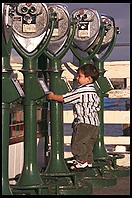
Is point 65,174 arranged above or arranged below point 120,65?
below

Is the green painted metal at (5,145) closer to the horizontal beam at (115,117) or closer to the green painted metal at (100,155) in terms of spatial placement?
the green painted metal at (100,155)

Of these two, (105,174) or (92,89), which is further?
(105,174)

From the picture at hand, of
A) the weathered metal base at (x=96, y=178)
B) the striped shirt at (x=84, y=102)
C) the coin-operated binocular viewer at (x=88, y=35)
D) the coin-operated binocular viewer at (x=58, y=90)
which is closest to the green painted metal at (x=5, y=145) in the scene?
the coin-operated binocular viewer at (x=58, y=90)

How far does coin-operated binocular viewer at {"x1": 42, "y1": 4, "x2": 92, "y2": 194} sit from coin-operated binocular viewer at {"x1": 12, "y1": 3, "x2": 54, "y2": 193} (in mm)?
300

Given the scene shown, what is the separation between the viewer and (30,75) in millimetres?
4824

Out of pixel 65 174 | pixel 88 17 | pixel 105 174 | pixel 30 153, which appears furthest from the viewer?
pixel 88 17

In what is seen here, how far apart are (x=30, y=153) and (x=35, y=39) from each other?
3.40 ft

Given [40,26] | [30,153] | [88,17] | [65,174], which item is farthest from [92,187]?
[88,17]

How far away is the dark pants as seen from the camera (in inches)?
210

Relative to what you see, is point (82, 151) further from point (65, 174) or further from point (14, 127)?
point (14, 127)

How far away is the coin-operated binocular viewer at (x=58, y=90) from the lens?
17.1 ft

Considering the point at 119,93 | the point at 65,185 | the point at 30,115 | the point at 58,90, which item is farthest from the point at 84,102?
the point at 119,93

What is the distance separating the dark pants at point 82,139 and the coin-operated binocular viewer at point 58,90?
14 cm

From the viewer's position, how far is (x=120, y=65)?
7.71 meters
